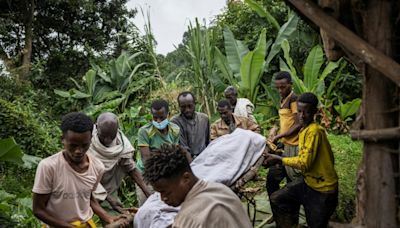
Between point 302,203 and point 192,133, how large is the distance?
1.36 metres

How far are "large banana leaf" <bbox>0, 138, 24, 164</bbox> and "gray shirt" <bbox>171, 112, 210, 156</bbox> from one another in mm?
1595

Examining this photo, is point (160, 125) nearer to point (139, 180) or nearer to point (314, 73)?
point (139, 180)

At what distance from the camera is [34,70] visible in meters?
14.9

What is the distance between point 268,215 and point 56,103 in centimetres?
879

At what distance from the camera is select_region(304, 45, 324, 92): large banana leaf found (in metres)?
8.85

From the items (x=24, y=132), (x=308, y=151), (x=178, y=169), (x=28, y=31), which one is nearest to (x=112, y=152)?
(x=308, y=151)

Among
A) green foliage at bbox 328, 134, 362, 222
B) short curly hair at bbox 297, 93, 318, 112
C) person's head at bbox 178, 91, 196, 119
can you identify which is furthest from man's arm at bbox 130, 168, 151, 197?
green foliage at bbox 328, 134, 362, 222

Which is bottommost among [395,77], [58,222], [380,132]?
[58,222]

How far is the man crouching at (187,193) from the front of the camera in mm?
2271

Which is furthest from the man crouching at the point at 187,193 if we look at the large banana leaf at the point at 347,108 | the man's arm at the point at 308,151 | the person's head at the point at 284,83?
the large banana leaf at the point at 347,108

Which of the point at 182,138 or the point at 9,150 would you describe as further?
the point at 182,138

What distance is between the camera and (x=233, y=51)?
31.9ft

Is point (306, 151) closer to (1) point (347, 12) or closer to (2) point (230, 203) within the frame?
(1) point (347, 12)

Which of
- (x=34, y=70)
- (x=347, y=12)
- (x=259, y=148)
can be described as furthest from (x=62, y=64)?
(x=347, y=12)
